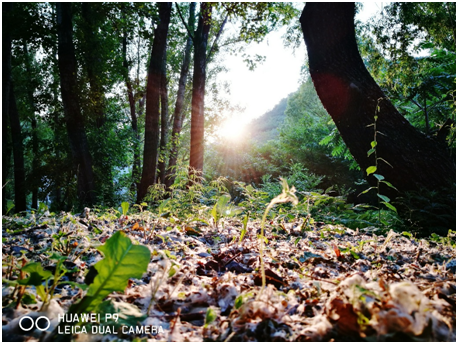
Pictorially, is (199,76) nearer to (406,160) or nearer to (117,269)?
(406,160)

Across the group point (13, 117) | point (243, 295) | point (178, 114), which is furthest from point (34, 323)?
point (178, 114)

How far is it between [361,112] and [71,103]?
6.11 meters

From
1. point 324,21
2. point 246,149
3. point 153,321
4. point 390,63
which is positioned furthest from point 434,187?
point 246,149

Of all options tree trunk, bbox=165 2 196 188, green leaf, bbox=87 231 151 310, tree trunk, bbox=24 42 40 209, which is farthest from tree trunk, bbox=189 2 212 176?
green leaf, bbox=87 231 151 310

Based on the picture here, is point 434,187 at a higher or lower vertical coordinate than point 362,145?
lower

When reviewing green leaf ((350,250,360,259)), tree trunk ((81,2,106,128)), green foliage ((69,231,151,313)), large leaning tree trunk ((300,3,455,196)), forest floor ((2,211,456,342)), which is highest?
tree trunk ((81,2,106,128))

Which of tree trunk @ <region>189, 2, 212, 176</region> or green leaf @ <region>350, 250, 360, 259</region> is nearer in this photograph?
green leaf @ <region>350, 250, 360, 259</region>

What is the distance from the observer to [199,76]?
7363mm

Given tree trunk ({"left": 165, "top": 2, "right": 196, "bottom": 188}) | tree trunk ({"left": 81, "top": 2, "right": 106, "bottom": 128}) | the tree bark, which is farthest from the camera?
tree trunk ({"left": 165, "top": 2, "right": 196, "bottom": 188})

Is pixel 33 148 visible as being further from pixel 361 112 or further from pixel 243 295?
pixel 243 295

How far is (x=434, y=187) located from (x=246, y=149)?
538 inches

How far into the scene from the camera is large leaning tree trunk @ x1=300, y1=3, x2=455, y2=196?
3.33m

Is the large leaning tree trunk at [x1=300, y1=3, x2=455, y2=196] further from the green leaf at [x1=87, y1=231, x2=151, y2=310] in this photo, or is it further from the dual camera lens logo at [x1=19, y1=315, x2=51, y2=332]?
the dual camera lens logo at [x1=19, y1=315, x2=51, y2=332]

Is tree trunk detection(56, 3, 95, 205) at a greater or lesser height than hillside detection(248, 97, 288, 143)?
lesser
